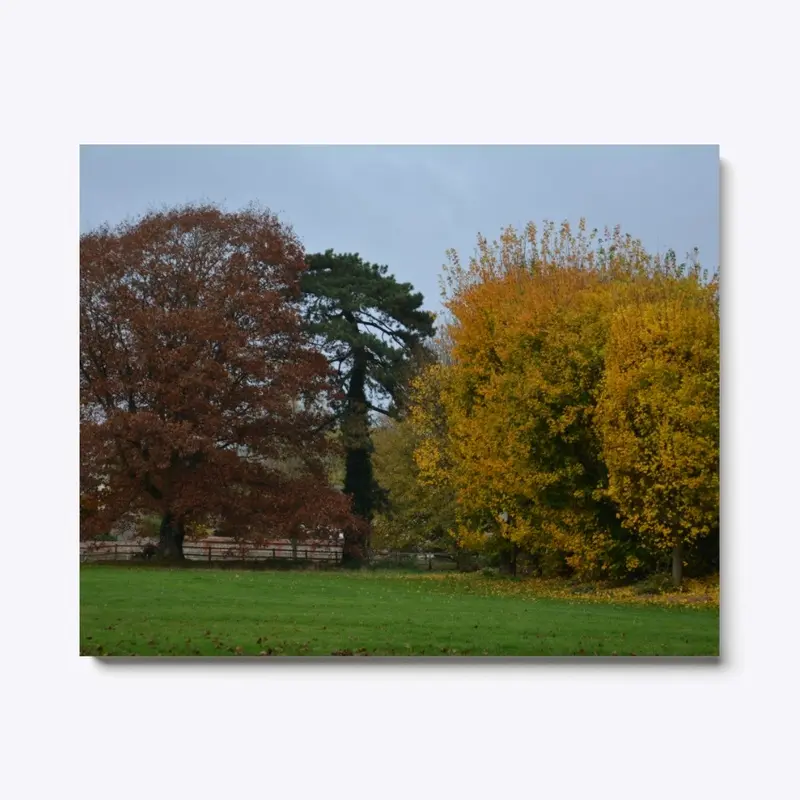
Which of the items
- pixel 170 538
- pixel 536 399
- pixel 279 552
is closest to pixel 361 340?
pixel 536 399

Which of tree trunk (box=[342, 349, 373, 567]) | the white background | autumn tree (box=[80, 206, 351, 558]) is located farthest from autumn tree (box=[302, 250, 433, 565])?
the white background

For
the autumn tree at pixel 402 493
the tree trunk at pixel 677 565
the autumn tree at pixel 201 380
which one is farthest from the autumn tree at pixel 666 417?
the autumn tree at pixel 201 380

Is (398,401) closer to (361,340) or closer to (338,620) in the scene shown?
(361,340)

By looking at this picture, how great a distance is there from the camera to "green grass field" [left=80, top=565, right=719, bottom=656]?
7508 mm

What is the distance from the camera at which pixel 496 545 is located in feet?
27.0

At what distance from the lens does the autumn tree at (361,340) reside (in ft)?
26.2

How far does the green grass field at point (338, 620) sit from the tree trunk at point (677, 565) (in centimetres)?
19

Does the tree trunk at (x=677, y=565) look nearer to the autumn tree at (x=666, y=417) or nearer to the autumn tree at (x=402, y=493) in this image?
the autumn tree at (x=666, y=417)

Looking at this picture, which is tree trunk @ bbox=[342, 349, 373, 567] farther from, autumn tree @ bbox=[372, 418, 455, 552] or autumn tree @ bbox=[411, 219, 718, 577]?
autumn tree @ bbox=[411, 219, 718, 577]

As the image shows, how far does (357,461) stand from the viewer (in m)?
8.05
